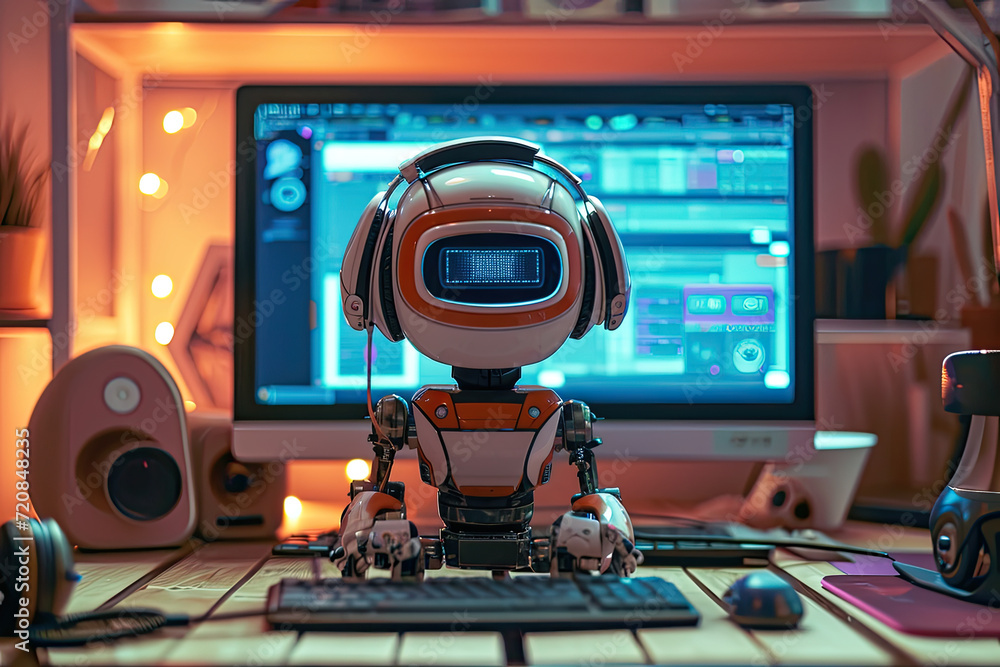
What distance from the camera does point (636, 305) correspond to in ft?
Answer: 3.13

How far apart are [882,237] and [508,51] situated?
657 mm

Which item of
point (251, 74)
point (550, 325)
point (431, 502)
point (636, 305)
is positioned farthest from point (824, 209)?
point (251, 74)

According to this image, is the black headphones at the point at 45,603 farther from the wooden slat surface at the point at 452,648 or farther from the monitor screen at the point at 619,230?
the monitor screen at the point at 619,230

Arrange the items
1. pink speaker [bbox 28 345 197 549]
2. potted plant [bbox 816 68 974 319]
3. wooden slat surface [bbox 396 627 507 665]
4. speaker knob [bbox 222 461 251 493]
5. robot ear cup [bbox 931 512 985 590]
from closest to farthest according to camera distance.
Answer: wooden slat surface [bbox 396 627 507 665] → robot ear cup [bbox 931 512 985 590] → pink speaker [bbox 28 345 197 549] → speaker knob [bbox 222 461 251 493] → potted plant [bbox 816 68 974 319]

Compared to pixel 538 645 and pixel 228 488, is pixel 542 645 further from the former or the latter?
pixel 228 488

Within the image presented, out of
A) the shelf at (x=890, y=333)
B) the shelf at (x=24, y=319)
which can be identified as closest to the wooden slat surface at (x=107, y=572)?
the shelf at (x=24, y=319)

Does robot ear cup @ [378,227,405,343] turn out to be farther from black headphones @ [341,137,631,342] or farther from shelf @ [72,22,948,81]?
shelf @ [72,22,948,81]

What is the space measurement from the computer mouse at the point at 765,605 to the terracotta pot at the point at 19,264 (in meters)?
0.93

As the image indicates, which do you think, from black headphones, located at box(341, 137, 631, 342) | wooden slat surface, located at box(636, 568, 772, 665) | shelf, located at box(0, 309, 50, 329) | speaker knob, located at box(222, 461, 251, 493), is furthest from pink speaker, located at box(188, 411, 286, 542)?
wooden slat surface, located at box(636, 568, 772, 665)

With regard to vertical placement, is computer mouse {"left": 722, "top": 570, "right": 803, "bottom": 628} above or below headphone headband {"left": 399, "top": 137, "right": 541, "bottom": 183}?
below

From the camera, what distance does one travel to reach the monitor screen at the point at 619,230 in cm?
94

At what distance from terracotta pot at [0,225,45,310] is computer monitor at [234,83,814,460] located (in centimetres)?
27

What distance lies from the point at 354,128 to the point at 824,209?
76cm

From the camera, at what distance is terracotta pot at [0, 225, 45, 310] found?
0.94 meters
